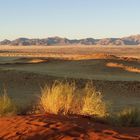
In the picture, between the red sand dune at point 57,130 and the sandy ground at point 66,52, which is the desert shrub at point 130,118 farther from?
the sandy ground at point 66,52

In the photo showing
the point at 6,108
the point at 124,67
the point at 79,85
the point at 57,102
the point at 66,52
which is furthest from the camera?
the point at 66,52

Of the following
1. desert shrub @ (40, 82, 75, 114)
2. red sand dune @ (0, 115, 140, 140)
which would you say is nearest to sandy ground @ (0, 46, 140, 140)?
red sand dune @ (0, 115, 140, 140)

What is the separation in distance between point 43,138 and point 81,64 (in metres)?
34.0

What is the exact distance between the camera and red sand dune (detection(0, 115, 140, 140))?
9.72 m

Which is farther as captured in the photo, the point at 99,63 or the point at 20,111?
the point at 99,63

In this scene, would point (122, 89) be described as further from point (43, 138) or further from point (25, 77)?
point (43, 138)

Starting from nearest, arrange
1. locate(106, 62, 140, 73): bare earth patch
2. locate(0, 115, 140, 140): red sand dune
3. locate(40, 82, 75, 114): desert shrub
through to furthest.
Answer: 1. locate(0, 115, 140, 140): red sand dune
2. locate(40, 82, 75, 114): desert shrub
3. locate(106, 62, 140, 73): bare earth patch

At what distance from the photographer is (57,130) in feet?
33.0

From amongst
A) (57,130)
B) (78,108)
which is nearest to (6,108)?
(78,108)

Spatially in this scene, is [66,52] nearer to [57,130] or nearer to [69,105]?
[69,105]

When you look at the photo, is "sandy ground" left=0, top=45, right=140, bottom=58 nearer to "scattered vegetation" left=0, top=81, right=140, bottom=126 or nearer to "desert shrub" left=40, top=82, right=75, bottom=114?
"scattered vegetation" left=0, top=81, right=140, bottom=126

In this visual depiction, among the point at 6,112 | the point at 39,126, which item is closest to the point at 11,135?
the point at 39,126

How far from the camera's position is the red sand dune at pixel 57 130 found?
9.72 meters

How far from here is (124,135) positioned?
10.0 metres
